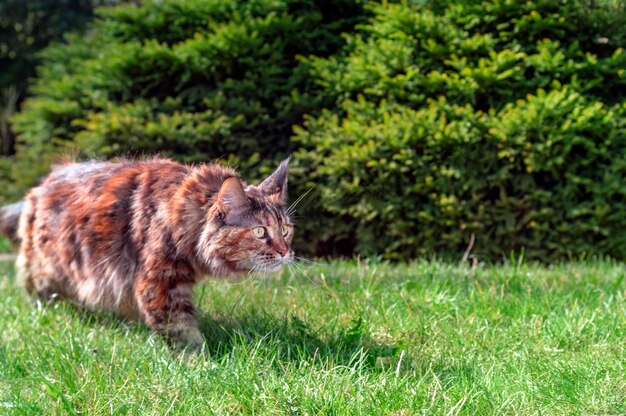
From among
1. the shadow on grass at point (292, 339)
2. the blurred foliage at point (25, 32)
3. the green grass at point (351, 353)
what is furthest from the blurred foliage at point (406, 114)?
the blurred foliage at point (25, 32)

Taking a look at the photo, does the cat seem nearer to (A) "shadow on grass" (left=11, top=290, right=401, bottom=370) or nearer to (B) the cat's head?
(B) the cat's head

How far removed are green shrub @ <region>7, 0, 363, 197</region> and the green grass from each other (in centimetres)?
232

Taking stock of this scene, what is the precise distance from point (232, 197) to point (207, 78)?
403cm

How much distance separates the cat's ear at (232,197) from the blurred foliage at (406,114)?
2.81 meters

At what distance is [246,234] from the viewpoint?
3562 mm

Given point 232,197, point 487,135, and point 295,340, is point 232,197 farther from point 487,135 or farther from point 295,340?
point 487,135

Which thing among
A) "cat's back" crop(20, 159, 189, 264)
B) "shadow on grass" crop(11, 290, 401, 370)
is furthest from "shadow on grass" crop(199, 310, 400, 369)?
"cat's back" crop(20, 159, 189, 264)

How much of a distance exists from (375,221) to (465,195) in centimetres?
88

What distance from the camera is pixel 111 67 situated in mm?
7352

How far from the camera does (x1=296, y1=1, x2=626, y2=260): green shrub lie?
597 centimetres

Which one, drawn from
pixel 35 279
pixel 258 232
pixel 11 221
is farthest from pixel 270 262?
pixel 11 221

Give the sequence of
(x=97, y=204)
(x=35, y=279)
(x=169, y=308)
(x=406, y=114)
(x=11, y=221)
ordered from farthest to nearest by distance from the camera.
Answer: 1. (x=406, y=114)
2. (x=11, y=221)
3. (x=35, y=279)
4. (x=97, y=204)
5. (x=169, y=308)

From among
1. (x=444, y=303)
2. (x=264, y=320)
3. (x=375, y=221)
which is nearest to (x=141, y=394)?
(x=264, y=320)

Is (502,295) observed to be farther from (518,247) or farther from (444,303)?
(518,247)
